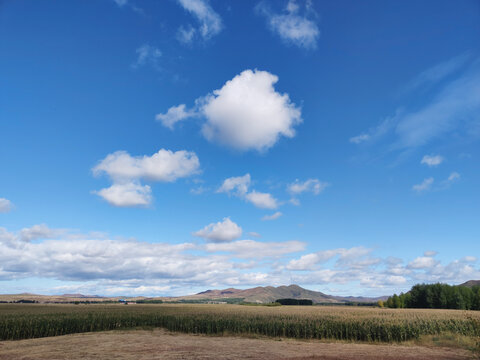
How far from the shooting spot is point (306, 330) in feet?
119

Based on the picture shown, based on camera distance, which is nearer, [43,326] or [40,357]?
[40,357]

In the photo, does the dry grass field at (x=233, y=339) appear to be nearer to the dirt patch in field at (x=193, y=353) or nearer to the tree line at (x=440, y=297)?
the dirt patch in field at (x=193, y=353)

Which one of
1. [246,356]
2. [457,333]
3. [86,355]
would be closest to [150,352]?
[86,355]

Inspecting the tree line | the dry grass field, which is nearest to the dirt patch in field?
the dry grass field

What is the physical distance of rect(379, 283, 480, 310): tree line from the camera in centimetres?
9612

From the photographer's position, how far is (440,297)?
3984 inches

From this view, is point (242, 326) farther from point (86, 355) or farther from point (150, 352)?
point (86, 355)

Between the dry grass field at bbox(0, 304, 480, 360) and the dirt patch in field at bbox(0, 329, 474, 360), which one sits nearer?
the dirt patch in field at bbox(0, 329, 474, 360)

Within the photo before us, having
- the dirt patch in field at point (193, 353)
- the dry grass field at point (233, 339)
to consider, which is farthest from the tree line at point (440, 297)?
the dirt patch in field at point (193, 353)

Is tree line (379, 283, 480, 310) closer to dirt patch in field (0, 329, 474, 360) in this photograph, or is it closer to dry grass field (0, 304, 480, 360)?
dry grass field (0, 304, 480, 360)

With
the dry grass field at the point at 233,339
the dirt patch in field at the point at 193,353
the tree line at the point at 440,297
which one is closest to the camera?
the dirt patch in field at the point at 193,353

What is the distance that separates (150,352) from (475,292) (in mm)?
116888

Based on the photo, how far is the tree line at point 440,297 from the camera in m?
96.1

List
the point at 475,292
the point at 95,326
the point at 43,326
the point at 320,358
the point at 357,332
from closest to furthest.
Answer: the point at 320,358
the point at 357,332
the point at 43,326
the point at 95,326
the point at 475,292
